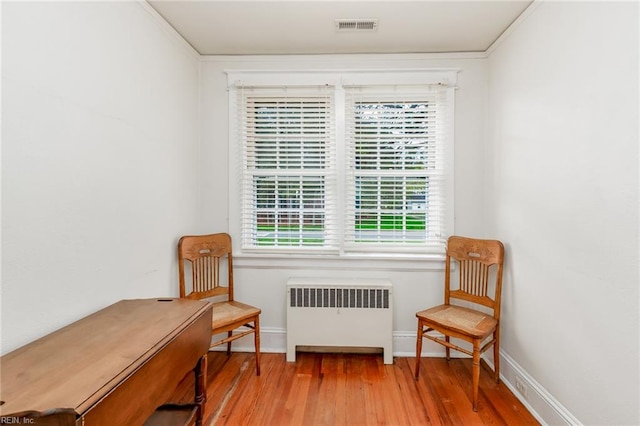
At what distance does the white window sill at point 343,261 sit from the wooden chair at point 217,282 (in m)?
0.16

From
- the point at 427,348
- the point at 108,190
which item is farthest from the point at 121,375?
the point at 427,348

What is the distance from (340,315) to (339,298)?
0.13m

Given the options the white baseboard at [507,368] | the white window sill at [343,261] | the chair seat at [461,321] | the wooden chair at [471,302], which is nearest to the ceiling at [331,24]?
the wooden chair at [471,302]

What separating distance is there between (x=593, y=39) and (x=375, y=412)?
91.5 inches

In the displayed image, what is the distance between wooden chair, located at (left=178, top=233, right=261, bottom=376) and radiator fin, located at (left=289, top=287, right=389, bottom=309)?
350 mm

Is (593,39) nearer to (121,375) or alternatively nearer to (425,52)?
(425,52)

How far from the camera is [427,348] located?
2506 mm

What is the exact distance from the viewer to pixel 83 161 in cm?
140

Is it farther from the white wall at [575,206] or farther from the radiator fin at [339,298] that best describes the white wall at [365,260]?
the white wall at [575,206]

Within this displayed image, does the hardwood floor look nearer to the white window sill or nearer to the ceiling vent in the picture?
the white window sill

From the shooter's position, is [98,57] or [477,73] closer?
[98,57]

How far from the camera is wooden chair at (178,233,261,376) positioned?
213cm

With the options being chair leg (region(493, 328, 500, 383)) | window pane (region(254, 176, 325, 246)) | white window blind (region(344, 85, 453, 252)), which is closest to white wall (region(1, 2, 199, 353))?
window pane (region(254, 176, 325, 246))

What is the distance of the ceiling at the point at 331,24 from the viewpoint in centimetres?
188
